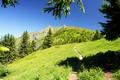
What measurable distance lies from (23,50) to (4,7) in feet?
342

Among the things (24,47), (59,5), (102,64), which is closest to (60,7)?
(59,5)

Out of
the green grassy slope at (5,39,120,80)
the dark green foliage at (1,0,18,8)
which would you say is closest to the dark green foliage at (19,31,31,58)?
the green grassy slope at (5,39,120,80)

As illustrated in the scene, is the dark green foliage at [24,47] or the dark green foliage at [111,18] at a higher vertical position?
the dark green foliage at [111,18]

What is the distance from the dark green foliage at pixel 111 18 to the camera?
33834 mm

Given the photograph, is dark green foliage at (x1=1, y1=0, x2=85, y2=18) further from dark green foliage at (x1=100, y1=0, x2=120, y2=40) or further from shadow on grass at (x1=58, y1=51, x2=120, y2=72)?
dark green foliage at (x1=100, y1=0, x2=120, y2=40)

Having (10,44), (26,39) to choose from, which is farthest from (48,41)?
(10,44)

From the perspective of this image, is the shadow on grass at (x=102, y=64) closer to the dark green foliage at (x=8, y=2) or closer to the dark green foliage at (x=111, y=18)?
the dark green foliage at (x=111, y=18)

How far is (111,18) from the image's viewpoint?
3500 centimetres

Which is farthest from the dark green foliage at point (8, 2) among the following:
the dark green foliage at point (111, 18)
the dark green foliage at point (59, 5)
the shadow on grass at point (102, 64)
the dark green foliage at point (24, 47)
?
the dark green foliage at point (24, 47)

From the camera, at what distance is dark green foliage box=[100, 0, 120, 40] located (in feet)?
111

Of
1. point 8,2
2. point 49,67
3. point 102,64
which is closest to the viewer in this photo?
point 8,2

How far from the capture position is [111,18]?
35.0 m

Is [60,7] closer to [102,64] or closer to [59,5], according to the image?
[59,5]

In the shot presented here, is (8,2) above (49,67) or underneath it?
above
